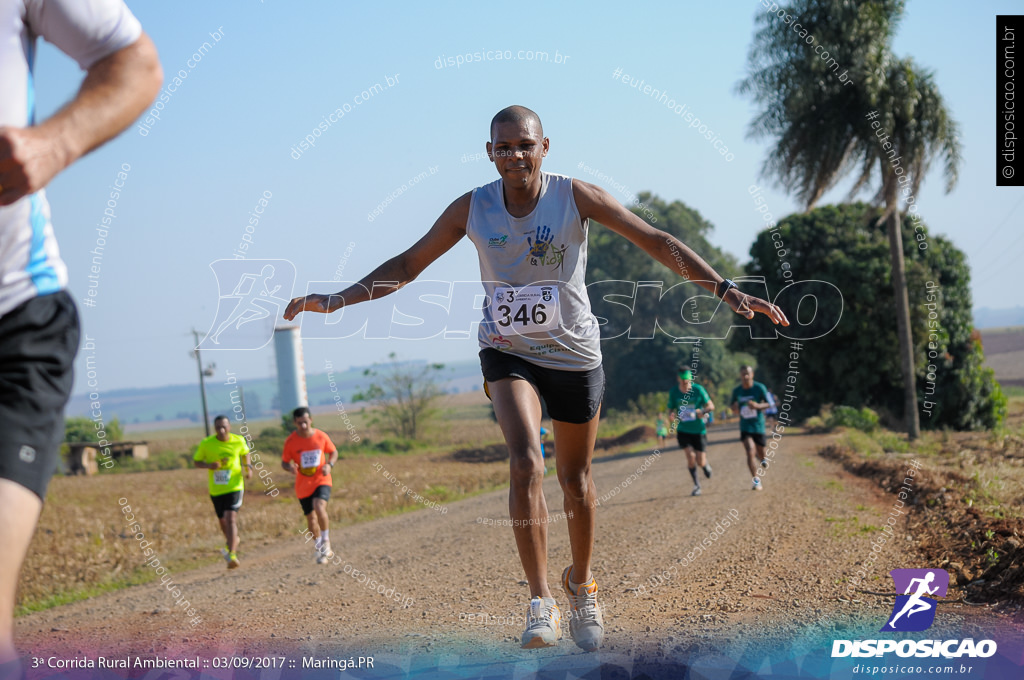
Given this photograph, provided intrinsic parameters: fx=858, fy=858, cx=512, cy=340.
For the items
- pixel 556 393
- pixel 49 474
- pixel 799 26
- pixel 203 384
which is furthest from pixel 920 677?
pixel 203 384

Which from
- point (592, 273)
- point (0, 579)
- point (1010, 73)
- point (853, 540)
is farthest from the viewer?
point (592, 273)

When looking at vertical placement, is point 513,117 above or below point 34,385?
above

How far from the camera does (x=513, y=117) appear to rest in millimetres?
3760

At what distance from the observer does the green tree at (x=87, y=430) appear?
140 ft

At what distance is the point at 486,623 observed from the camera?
5.67m

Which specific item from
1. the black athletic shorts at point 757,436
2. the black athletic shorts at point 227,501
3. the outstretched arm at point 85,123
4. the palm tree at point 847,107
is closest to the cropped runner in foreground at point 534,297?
the outstretched arm at point 85,123

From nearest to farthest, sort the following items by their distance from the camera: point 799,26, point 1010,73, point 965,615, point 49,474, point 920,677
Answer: point 49,474 < point 920,677 < point 965,615 < point 1010,73 < point 799,26

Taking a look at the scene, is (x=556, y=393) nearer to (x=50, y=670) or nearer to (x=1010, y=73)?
(x=50, y=670)

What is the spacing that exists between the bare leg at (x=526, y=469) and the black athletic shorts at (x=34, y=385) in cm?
212

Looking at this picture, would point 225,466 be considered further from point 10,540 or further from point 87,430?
point 87,430

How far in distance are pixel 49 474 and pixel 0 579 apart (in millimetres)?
233

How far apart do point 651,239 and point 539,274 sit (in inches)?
20.5

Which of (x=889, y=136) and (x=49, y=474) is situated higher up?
(x=889, y=136)

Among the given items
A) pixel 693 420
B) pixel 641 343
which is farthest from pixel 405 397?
pixel 693 420
